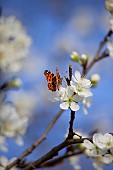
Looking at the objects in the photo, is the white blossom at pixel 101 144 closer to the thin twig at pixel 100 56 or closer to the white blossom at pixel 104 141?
the white blossom at pixel 104 141

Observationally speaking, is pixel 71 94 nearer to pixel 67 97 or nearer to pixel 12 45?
pixel 67 97

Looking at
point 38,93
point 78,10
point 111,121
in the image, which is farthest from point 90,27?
point 38,93

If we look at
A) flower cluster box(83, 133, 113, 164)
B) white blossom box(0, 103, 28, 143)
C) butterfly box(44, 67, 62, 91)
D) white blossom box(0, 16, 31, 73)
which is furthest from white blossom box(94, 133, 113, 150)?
white blossom box(0, 16, 31, 73)

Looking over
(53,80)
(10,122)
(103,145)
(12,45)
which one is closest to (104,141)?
(103,145)

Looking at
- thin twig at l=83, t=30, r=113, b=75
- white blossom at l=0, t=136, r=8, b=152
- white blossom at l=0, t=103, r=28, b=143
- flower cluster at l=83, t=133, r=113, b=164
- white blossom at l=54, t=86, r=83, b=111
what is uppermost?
thin twig at l=83, t=30, r=113, b=75

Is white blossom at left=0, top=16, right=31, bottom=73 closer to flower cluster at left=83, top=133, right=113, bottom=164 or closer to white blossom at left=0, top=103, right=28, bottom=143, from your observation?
white blossom at left=0, top=103, right=28, bottom=143

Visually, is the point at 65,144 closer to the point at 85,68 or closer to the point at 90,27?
the point at 85,68

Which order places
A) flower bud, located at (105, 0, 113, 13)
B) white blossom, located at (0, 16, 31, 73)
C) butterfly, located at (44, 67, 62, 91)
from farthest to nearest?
white blossom, located at (0, 16, 31, 73) < flower bud, located at (105, 0, 113, 13) < butterfly, located at (44, 67, 62, 91)
